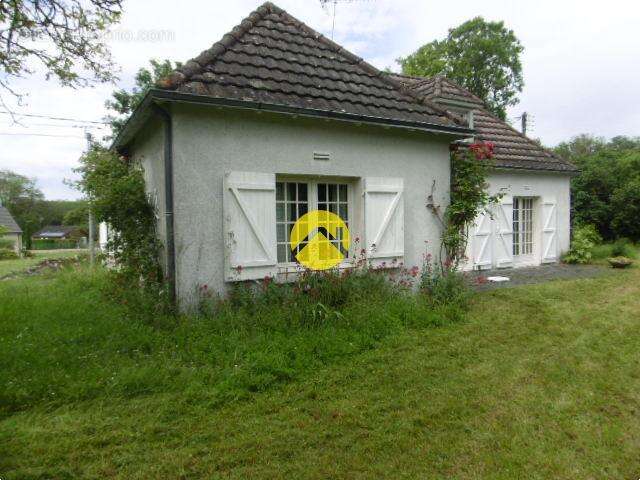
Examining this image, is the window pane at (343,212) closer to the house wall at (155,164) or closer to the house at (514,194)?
the house wall at (155,164)

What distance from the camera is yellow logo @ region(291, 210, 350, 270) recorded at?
6109 mm

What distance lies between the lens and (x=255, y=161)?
5.56m

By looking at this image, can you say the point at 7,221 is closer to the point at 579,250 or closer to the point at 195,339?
the point at 195,339

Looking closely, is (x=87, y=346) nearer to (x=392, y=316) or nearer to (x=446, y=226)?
(x=392, y=316)

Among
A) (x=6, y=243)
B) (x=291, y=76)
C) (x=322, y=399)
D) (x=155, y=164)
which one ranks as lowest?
(x=322, y=399)

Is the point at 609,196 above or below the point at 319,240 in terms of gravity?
above

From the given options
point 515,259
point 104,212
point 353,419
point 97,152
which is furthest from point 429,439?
point 515,259

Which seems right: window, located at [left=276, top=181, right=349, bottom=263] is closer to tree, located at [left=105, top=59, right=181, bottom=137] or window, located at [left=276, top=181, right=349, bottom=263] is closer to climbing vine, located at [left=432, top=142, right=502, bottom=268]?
climbing vine, located at [left=432, top=142, right=502, bottom=268]

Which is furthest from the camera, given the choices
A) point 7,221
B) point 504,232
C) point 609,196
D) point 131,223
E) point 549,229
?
point 7,221

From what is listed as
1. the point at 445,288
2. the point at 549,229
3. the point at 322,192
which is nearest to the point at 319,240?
the point at 322,192

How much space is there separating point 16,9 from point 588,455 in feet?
24.8

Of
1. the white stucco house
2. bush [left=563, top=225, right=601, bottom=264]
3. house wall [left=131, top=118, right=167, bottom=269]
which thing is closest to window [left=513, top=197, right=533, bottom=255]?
bush [left=563, top=225, right=601, bottom=264]

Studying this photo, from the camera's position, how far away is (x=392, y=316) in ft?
17.8

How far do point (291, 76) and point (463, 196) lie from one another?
3600 mm
